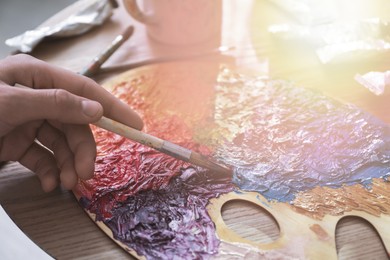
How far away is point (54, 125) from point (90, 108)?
14cm

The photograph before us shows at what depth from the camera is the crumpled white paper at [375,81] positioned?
84cm

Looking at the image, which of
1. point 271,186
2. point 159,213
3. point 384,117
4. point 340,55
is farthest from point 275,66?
point 159,213

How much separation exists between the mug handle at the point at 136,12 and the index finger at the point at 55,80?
0.31m

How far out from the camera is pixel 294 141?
0.75 meters

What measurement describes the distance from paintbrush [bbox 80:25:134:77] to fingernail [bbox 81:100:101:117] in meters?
0.32

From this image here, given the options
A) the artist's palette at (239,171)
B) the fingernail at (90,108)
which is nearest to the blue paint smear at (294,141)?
the artist's palette at (239,171)

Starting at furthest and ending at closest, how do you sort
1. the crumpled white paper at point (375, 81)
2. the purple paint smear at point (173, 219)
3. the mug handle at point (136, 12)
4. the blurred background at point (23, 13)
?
the blurred background at point (23, 13)
the mug handle at point (136, 12)
the crumpled white paper at point (375, 81)
the purple paint smear at point (173, 219)

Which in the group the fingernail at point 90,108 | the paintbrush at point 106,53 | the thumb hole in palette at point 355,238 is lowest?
the thumb hole in palette at point 355,238

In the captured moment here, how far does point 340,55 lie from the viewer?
0.90 meters

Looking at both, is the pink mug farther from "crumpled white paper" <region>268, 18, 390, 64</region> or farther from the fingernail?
the fingernail

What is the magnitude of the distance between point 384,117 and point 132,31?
0.63 meters

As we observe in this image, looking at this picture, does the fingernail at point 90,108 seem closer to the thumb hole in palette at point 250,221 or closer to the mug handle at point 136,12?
the thumb hole in palette at point 250,221

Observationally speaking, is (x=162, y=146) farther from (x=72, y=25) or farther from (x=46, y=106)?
(x=72, y=25)

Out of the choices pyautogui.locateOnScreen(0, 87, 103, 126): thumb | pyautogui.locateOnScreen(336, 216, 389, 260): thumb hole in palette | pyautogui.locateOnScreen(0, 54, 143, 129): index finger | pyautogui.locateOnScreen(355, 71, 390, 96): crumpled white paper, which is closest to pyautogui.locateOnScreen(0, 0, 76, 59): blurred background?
pyautogui.locateOnScreen(0, 54, 143, 129): index finger
